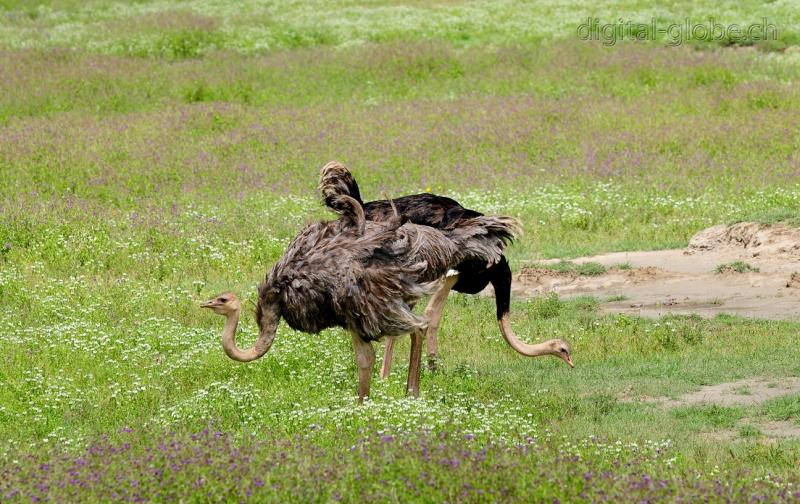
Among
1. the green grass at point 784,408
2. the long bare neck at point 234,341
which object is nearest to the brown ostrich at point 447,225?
the long bare neck at point 234,341

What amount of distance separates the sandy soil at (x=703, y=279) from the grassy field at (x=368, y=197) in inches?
24.5

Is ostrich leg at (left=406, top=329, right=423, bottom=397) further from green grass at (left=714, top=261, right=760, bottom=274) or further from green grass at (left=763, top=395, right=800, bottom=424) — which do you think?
green grass at (left=714, top=261, right=760, bottom=274)

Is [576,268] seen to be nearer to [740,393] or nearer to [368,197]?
[368,197]

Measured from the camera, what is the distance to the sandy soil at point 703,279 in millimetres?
13172

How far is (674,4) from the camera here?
34.9 metres

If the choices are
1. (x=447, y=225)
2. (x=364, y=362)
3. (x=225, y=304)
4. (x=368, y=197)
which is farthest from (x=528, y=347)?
(x=368, y=197)

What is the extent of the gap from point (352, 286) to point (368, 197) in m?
9.13

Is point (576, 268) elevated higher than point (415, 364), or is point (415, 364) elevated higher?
point (415, 364)

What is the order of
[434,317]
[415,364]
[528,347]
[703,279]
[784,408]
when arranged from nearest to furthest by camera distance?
[784,408], [415,364], [528,347], [434,317], [703,279]

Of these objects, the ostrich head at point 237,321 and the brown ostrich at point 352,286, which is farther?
the brown ostrich at point 352,286

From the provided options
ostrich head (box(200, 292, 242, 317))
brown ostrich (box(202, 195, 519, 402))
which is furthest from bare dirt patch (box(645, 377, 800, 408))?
ostrich head (box(200, 292, 242, 317))

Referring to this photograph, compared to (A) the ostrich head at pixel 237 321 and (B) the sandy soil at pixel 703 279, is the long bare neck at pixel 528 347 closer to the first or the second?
(A) the ostrich head at pixel 237 321

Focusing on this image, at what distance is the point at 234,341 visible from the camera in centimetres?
920

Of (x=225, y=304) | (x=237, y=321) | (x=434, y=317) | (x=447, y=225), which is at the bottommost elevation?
(x=434, y=317)
